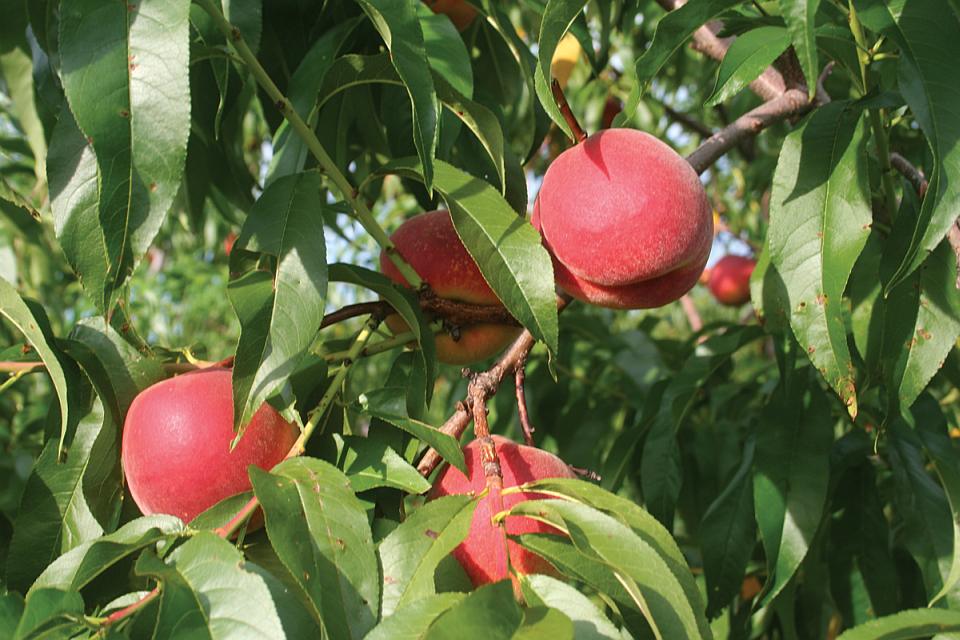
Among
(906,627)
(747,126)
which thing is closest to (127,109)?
(906,627)

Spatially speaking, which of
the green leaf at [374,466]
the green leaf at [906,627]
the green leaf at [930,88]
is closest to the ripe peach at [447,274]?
the green leaf at [374,466]

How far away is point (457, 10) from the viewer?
4.65 feet

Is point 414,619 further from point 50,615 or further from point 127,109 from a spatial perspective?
point 127,109

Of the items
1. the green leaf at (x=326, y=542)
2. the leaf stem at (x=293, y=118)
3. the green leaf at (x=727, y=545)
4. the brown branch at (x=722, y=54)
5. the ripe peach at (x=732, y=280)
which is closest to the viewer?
the green leaf at (x=326, y=542)

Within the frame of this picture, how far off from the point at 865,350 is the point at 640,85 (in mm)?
362

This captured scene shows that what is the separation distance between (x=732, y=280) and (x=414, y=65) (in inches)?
101

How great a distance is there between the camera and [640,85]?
85 cm

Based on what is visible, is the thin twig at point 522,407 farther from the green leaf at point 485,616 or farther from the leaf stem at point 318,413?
the green leaf at point 485,616

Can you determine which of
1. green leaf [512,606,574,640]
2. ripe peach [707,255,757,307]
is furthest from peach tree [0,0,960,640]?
ripe peach [707,255,757,307]

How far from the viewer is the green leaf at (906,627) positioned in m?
0.63

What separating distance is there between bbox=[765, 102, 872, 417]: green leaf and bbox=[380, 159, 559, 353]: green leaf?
215mm

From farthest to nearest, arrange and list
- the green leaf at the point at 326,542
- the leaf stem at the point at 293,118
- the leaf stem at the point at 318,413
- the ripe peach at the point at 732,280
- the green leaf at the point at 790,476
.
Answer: the ripe peach at the point at 732,280 < the green leaf at the point at 790,476 < the leaf stem at the point at 293,118 < the leaf stem at the point at 318,413 < the green leaf at the point at 326,542

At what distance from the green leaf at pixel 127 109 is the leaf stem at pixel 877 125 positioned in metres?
0.55

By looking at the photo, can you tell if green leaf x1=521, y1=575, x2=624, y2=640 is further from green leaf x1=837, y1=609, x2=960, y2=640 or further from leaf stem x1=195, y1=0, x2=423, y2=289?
leaf stem x1=195, y1=0, x2=423, y2=289
